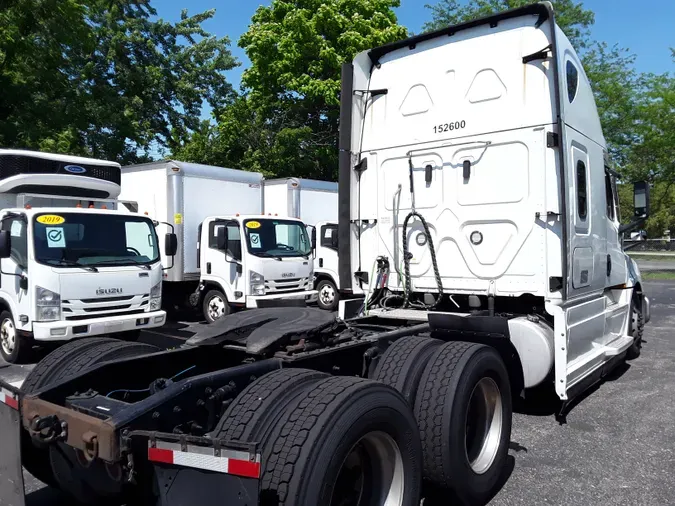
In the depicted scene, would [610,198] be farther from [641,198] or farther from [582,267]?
[582,267]

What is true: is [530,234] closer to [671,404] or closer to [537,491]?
[537,491]

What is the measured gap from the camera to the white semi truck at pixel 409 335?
2.48m

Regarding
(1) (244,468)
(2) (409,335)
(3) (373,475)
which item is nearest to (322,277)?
(2) (409,335)

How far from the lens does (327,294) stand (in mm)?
14422

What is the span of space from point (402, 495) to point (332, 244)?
11029mm

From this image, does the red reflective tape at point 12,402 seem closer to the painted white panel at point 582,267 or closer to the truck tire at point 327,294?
the painted white panel at point 582,267

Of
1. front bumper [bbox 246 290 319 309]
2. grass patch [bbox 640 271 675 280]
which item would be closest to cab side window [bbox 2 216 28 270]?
front bumper [bbox 246 290 319 309]

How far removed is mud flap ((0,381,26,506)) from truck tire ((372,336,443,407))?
6.57 ft

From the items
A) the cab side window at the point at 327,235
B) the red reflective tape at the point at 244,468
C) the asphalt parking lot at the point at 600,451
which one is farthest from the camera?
the cab side window at the point at 327,235

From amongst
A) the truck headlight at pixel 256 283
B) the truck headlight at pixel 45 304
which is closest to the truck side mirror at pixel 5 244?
the truck headlight at pixel 45 304

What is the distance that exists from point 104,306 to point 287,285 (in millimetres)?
4381

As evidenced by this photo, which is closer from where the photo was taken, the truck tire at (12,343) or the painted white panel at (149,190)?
the truck tire at (12,343)

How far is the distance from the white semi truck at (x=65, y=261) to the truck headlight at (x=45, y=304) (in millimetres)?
12

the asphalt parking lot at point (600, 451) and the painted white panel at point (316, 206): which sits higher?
the painted white panel at point (316, 206)
